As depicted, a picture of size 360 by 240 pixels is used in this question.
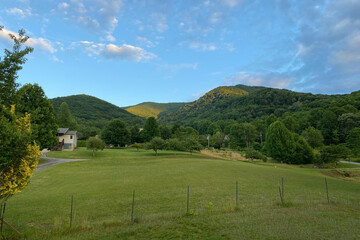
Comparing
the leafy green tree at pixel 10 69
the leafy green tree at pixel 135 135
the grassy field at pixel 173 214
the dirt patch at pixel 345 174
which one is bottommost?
the dirt patch at pixel 345 174

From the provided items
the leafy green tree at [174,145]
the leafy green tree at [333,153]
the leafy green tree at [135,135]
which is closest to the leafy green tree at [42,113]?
the leafy green tree at [174,145]

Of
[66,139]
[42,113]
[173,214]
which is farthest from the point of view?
[66,139]

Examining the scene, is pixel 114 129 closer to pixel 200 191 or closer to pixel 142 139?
pixel 142 139

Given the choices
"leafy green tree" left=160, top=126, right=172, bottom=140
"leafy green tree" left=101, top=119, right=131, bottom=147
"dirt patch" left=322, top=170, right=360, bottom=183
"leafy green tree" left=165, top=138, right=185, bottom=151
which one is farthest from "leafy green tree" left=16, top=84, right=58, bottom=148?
"leafy green tree" left=160, top=126, right=172, bottom=140

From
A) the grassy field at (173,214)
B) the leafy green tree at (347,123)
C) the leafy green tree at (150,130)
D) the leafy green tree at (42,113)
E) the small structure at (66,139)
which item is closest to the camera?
the grassy field at (173,214)

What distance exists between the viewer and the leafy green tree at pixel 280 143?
5719 centimetres

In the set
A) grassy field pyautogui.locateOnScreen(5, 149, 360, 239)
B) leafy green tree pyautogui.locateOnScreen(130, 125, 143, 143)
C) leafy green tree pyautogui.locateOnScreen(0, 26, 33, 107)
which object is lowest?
grassy field pyautogui.locateOnScreen(5, 149, 360, 239)

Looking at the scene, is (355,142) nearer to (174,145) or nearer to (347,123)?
(347,123)

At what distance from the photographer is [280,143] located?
58406 millimetres

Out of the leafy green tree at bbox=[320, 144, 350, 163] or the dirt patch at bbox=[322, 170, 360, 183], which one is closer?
the dirt patch at bbox=[322, 170, 360, 183]

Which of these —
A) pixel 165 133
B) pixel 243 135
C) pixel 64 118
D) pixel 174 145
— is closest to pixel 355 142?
pixel 243 135

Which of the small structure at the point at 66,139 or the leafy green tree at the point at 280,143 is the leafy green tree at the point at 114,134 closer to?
the small structure at the point at 66,139

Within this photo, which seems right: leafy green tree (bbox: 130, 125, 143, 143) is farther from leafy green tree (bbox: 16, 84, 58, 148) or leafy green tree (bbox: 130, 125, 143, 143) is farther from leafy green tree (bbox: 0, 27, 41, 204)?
leafy green tree (bbox: 0, 27, 41, 204)

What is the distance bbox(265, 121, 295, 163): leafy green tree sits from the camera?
57188mm
